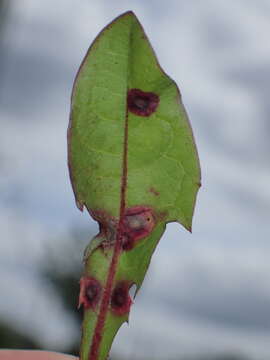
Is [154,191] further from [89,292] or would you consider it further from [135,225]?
[89,292]

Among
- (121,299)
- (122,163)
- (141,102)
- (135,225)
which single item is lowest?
(121,299)

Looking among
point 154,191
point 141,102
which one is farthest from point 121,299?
point 141,102

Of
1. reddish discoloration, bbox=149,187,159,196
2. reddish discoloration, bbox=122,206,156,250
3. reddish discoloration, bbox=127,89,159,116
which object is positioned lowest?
reddish discoloration, bbox=122,206,156,250

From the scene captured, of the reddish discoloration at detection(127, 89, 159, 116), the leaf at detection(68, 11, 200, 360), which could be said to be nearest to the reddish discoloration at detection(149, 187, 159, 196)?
the leaf at detection(68, 11, 200, 360)

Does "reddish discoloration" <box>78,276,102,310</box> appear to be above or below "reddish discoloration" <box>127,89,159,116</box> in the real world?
below

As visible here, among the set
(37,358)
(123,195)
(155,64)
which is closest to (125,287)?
(123,195)

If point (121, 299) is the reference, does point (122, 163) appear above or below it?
above

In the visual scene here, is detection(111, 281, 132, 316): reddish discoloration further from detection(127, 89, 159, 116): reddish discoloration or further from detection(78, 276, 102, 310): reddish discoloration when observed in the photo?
detection(127, 89, 159, 116): reddish discoloration
